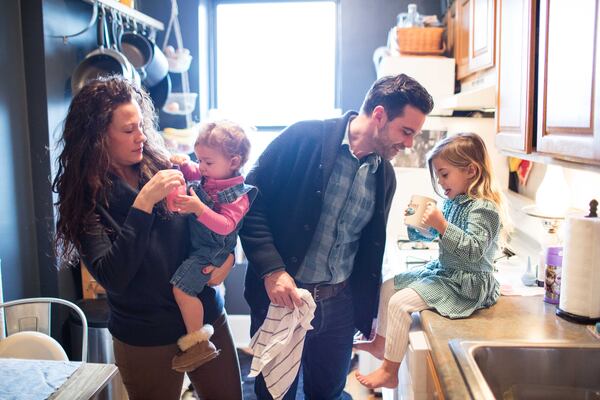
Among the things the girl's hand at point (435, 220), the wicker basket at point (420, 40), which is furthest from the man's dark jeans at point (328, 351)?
the wicker basket at point (420, 40)

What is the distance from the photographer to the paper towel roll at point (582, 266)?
1417mm

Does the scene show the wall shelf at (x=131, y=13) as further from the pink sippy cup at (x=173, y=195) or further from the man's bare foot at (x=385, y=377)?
the man's bare foot at (x=385, y=377)

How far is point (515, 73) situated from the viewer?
165 cm

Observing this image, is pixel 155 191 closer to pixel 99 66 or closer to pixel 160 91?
pixel 99 66

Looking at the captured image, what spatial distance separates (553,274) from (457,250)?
34cm

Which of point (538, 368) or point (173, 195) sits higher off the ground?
point (173, 195)

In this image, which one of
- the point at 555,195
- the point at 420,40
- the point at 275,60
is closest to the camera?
the point at 555,195

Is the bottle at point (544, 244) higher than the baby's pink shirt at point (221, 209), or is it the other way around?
the baby's pink shirt at point (221, 209)

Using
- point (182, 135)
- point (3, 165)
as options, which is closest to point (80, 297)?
point (3, 165)

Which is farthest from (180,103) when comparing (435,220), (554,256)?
(554,256)

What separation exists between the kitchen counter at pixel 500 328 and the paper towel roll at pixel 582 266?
0.18ft

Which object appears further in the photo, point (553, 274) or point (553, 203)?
point (553, 203)

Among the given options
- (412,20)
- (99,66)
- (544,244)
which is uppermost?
(412,20)

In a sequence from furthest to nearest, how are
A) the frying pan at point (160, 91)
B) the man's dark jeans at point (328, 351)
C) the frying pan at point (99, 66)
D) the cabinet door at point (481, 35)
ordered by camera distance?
the frying pan at point (160, 91) < the frying pan at point (99, 66) < the cabinet door at point (481, 35) < the man's dark jeans at point (328, 351)
